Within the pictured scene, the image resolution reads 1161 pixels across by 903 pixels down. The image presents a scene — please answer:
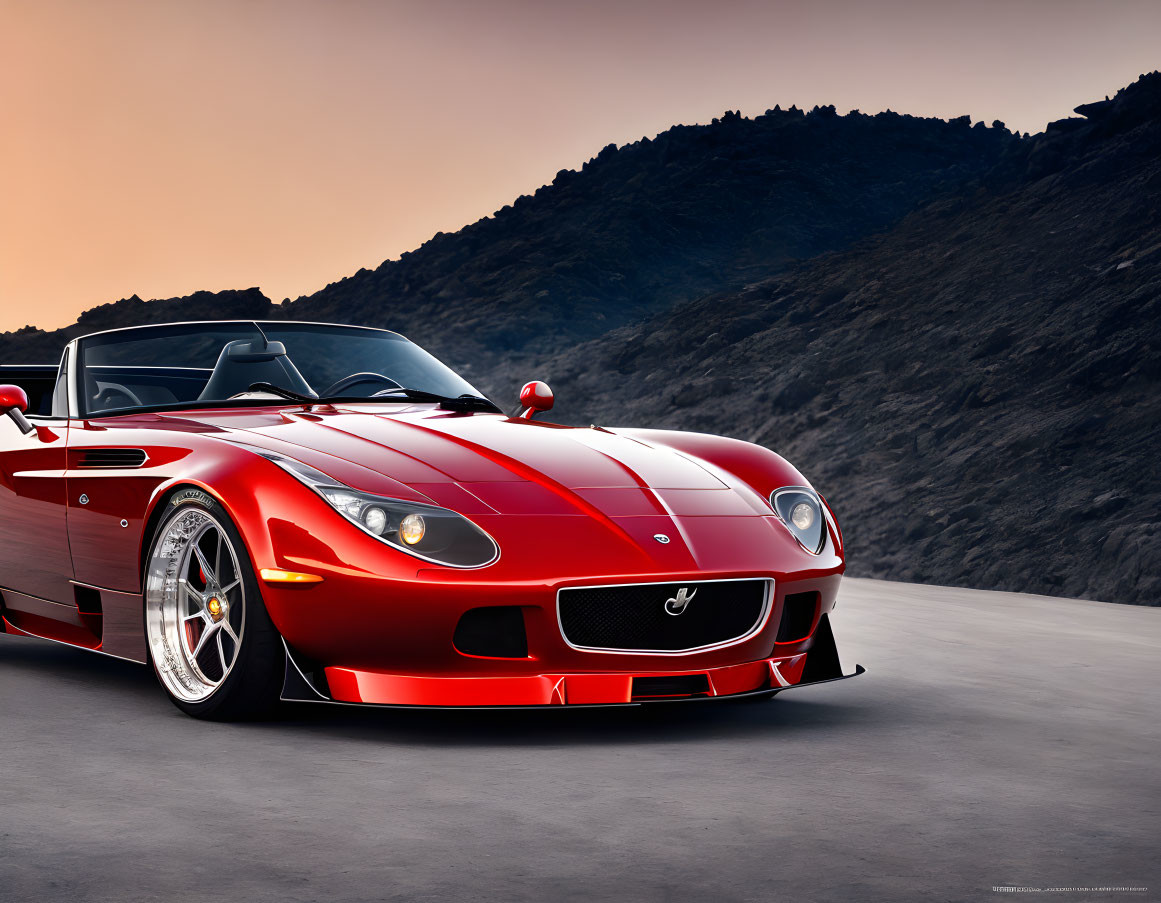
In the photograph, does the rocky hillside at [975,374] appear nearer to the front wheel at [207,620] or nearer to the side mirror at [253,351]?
the side mirror at [253,351]

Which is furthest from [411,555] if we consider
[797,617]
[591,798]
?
[797,617]

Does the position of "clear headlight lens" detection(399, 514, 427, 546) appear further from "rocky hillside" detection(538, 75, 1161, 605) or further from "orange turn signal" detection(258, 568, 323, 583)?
"rocky hillside" detection(538, 75, 1161, 605)

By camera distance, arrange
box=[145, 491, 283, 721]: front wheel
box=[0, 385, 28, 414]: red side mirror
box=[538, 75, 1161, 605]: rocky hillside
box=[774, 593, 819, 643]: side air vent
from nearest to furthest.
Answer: box=[145, 491, 283, 721]: front wheel → box=[774, 593, 819, 643]: side air vent → box=[0, 385, 28, 414]: red side mirror → box=[538, 75, 1161, 605]: rocky hillside

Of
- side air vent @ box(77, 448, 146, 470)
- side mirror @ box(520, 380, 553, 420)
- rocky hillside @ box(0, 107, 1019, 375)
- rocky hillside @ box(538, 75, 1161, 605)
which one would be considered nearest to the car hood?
side air vent @ box(77, 448, 146, 470)

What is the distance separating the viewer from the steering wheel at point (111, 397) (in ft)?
19.0

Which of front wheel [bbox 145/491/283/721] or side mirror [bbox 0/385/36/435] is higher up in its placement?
side mirror [bbox 0/385/36/435]

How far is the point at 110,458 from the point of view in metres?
5.16

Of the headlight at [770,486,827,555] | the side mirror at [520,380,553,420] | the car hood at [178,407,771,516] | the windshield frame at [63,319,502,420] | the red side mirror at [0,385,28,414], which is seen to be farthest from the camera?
the side mirror at [520,380,553,420]

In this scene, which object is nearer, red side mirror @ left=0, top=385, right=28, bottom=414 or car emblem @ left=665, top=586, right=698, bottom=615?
car emblem @ left=665, top=586, right=698, bottom=615

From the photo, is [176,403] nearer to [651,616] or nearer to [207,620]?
[207,620]

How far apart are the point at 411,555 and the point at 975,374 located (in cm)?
2474

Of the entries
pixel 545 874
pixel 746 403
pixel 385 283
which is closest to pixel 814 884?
pixel 545 874

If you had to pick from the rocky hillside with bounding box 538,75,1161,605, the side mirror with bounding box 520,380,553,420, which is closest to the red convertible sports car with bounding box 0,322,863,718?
the side mirror with bounding box 520,380,553,420

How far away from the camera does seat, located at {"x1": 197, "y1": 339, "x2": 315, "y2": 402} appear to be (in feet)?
19.0
